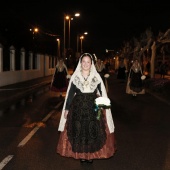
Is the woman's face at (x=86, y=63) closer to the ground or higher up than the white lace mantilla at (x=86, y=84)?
higher up

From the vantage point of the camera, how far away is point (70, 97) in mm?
6867

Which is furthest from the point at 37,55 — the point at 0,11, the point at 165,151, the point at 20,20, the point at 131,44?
the point at 165,151

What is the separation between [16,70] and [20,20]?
998 cm

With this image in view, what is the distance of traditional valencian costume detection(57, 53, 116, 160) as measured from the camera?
21.5 feet

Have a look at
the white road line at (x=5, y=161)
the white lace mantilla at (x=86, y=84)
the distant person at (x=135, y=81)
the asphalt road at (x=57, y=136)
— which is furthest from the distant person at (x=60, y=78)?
the white lace mantilla at (x=86, y=84)

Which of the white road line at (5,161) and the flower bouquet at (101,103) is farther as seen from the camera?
the white road line at (5,161)

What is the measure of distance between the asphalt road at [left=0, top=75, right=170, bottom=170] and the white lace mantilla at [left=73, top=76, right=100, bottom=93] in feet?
4.12

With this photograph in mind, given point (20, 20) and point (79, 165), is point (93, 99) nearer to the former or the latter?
point (79, 165)

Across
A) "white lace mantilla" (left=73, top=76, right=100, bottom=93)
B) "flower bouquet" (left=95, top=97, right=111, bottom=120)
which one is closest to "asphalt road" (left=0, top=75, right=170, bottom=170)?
"flower bouquet" (left=95, top=97, right=111, bottom=120)

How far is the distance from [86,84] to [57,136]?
280 cm

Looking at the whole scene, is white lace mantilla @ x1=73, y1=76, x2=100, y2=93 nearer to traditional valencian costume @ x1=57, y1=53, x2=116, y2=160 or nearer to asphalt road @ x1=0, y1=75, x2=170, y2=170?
traditional valencian costume @ x1=57, y1=53, x2=116, y2=160

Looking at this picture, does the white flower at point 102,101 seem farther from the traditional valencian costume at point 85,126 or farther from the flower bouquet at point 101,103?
the traditional valencian costume at point 85,126

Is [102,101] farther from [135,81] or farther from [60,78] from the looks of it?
[135,81]

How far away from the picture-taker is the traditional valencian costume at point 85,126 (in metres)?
6.55
